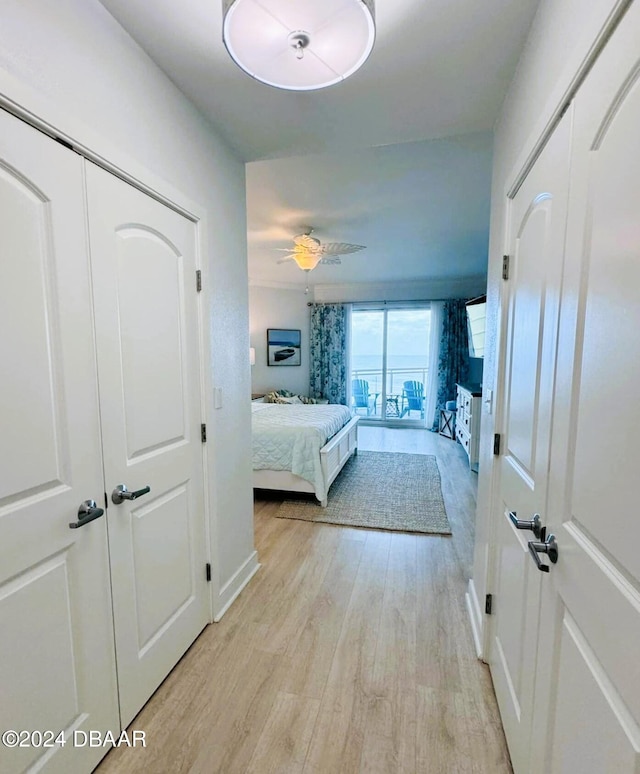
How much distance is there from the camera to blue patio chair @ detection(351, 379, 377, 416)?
7.10 metres

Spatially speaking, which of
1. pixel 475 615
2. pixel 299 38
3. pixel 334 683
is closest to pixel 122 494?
pixel 334 683

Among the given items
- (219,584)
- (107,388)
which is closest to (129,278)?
(107,388)

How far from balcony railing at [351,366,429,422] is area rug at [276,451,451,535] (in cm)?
253

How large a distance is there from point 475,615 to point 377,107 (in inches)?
99.3

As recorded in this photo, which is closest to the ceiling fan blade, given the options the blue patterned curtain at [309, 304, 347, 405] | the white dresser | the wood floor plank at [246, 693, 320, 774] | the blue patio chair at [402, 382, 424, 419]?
the white dresser

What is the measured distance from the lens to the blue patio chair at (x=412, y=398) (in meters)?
6.88

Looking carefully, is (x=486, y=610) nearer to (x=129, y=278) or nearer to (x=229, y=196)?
(x=129, y=278)

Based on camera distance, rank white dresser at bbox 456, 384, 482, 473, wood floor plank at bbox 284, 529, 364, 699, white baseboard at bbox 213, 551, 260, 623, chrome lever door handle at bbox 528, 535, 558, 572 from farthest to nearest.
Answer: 1. white dresser at bbox 456, 384, 482, 473
2. white baseboard at bbox 213, 551, 260, 623
3. wood floor plank at bbox 284, 529, 364, 699
4. chrome lever door handle at bbox 528, 535, 558, 572

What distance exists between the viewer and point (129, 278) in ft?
4.35

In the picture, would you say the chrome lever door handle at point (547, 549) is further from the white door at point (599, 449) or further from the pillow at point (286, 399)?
the pillow at point (286, 399)

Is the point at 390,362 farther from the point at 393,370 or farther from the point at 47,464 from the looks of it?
the point at 47,464

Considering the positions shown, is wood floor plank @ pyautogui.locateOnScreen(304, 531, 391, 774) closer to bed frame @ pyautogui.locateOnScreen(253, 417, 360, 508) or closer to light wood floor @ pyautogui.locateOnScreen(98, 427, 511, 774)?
light wood floor @ pyautogui.locateOnScreen(98, 427, 511, 774)

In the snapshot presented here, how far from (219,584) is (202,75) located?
7.89ft

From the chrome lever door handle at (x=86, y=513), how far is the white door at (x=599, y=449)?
4.41ft
